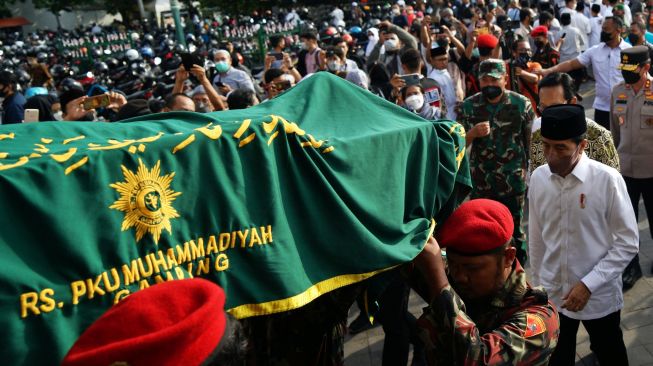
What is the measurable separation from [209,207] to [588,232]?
2.06 meters

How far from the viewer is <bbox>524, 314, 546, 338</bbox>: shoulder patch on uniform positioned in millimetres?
2117

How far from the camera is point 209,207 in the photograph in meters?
1.99

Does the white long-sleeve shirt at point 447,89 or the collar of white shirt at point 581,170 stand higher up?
the collar of white shirt at point 581,170

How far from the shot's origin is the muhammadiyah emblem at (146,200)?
185cm

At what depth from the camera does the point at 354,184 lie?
89.7 inches

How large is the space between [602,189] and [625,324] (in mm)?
1566

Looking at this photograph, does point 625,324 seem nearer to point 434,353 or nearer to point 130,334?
point 434,353

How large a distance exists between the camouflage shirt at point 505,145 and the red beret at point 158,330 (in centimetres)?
360

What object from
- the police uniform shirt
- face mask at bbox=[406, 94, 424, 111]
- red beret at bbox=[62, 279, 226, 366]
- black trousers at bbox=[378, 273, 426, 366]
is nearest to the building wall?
face mask at bbox=[406, 94, 424, 111]

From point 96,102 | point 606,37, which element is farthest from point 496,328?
point 606,37

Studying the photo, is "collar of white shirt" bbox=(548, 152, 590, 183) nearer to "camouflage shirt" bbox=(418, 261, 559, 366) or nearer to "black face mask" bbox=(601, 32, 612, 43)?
"camouflage shirt" bbox=(418, 261, 559, 366)

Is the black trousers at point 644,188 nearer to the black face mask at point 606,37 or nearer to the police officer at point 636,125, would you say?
the police officer at point 636,125

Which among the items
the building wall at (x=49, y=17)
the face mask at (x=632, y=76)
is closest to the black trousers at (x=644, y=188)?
the face mask at (x=632, y=76)

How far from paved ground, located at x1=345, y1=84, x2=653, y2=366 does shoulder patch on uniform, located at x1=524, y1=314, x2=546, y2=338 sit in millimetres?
1988
